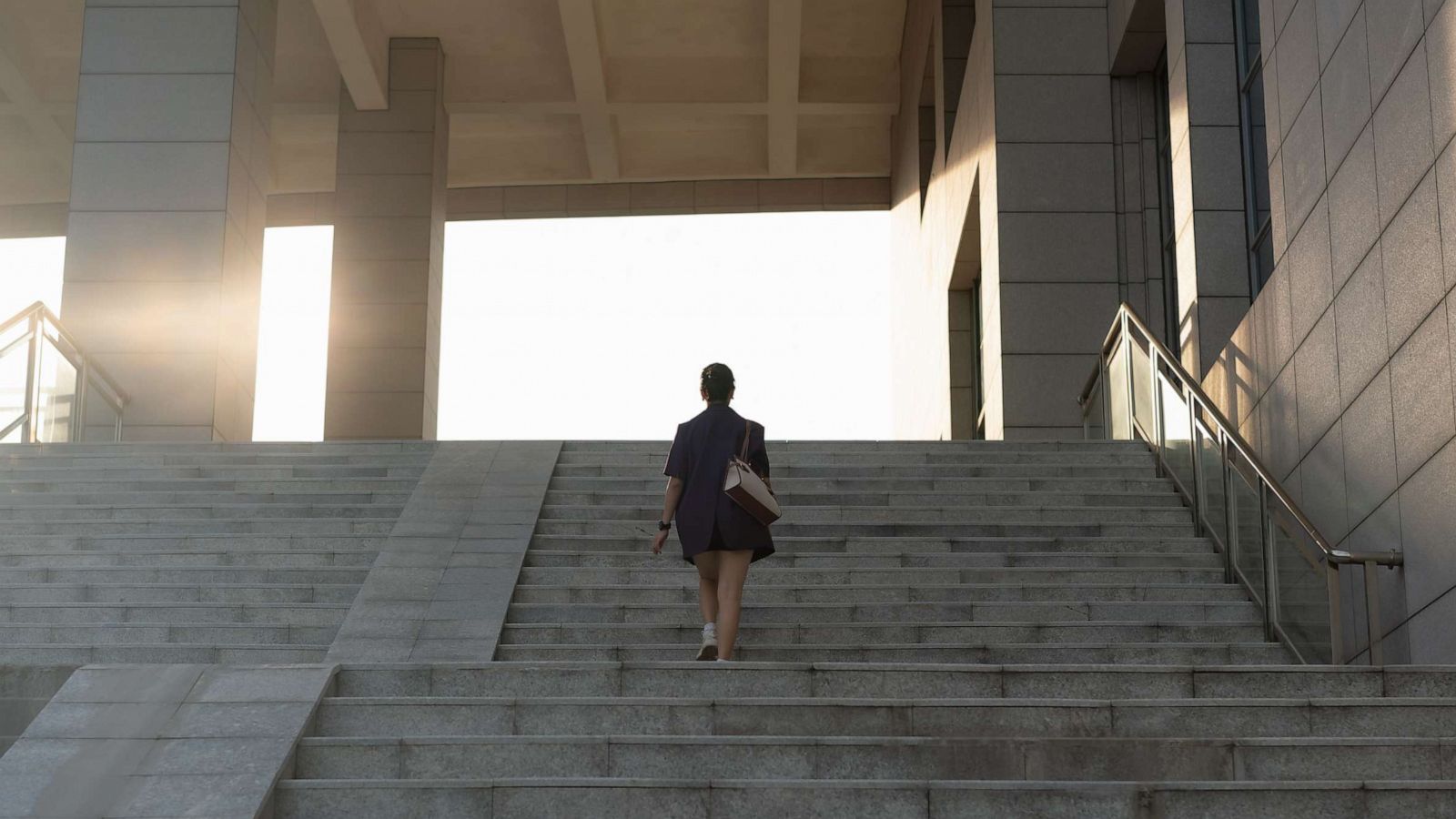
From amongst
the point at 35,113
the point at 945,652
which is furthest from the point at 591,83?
the point at 945,652

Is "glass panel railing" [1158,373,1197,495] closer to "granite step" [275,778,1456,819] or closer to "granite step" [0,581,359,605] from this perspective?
"granite step" [0,581,359,605]

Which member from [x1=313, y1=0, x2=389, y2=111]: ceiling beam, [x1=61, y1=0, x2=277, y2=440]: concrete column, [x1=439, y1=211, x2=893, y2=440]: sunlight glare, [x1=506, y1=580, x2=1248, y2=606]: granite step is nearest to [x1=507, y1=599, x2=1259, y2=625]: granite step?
[x1=506, y1=580, x2=1248, y2=606]: granite step

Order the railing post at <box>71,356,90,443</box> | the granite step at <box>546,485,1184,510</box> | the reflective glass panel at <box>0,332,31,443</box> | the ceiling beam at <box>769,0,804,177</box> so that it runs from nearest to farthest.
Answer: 1. the granite step at <box>546,485,1184,510</box>
2. the reflective glass panel at <box>0,332,31,443</box>
3. the railing post at <box>71,356,90,443</box>
4. the ceiling beam at <box>769,0,804,177</box>

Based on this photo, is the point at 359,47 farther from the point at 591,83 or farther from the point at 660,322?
the point at 660,322

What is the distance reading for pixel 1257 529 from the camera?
32.5 feet

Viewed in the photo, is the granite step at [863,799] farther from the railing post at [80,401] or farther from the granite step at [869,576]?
the railing post at [80,401]

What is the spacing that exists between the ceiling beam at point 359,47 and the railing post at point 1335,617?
17892 millimetres

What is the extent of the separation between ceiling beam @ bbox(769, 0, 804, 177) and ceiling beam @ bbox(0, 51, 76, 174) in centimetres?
1086

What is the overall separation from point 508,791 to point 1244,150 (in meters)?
10.9

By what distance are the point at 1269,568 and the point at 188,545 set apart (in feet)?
20.9

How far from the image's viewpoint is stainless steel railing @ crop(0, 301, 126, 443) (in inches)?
627

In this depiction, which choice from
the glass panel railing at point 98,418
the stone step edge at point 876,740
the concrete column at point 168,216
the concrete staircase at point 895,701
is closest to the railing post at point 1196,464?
the concrete staircase at point 895,701

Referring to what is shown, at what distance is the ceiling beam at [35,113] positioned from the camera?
26.5 meters

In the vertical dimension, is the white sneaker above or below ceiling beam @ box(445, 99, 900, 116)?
below
